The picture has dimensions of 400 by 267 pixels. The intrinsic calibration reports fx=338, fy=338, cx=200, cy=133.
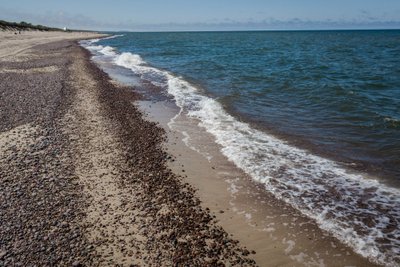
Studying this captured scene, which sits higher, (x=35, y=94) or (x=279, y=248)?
(x=35, y=94)

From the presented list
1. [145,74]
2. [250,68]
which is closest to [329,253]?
[145,74]

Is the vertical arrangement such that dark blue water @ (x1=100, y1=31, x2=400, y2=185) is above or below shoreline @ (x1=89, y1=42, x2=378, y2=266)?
above

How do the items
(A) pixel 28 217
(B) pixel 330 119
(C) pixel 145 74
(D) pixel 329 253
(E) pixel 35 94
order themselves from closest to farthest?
(D) pixel 329 253 < (A) pixel 28 217 < (B) pixel 330 119 < (E) pixel 35 94 < (C) pixel 145 74

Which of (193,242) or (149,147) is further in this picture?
(149,147)

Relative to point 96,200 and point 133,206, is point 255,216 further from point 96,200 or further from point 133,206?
point 96,200

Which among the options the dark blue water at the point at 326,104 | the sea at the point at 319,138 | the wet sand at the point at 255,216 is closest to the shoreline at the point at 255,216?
the wet sand at the point at 255,216

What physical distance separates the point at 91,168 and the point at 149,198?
241cm

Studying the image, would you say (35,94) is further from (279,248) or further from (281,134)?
(279,248)

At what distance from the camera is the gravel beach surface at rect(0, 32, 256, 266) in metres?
6.11

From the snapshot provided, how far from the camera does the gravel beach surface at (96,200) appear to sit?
6.11 meters

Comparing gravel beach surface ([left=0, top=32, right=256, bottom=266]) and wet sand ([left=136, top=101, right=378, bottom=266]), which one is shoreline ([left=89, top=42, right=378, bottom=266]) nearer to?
wet sand ([left=136, top=101, right=378, bottom=266])

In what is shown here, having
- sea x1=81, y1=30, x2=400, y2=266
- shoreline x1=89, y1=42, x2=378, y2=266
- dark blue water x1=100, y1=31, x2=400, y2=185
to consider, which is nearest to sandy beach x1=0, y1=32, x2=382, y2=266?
shoreline x1=89, y1=42, x2=378, y2=266

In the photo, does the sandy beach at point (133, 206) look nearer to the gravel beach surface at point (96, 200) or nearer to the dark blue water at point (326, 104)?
the gravel beach surface at point (96, 200)

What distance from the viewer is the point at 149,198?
7984 millimetres
